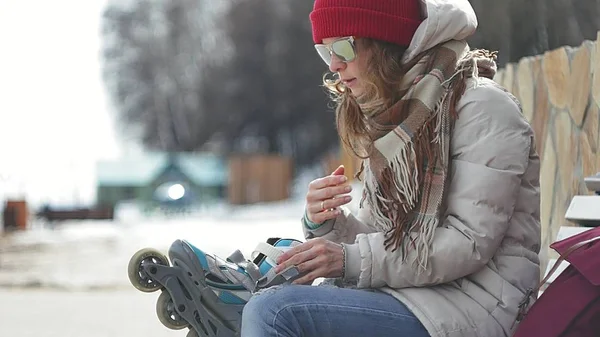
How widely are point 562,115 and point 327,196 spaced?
218cm

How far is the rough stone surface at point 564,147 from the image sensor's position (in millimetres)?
4301

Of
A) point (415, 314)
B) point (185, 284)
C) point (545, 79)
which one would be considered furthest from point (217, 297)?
point (545, 79)

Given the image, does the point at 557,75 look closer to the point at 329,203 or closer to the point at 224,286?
the point at 329,203

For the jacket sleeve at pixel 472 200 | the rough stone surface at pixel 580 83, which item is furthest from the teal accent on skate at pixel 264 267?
the rough stone surface at pixel 580 83

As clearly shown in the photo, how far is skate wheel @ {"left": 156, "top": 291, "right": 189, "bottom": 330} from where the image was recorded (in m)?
2.40

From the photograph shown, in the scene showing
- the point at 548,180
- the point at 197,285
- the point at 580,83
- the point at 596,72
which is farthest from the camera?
the point at 548,180

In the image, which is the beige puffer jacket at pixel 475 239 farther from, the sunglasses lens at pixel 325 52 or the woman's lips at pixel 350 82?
the sunglasses lens at pixel 325 52

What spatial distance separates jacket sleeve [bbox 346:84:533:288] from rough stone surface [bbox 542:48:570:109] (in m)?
2.06

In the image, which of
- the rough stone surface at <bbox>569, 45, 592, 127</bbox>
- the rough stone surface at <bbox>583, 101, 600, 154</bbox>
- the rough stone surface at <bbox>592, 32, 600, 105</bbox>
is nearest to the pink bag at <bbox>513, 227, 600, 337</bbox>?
the rough stone surface at <bbox>592, 32, 600, 105</bbox>

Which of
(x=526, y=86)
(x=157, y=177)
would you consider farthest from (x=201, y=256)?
(x=157, y=177)

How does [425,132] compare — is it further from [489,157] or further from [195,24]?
[195,24]

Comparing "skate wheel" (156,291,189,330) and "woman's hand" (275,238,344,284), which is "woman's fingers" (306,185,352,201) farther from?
"skate wheel" (156,291,189,330)

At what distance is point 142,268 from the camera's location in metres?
2.40

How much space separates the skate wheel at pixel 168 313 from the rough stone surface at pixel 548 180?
250 centimetres
